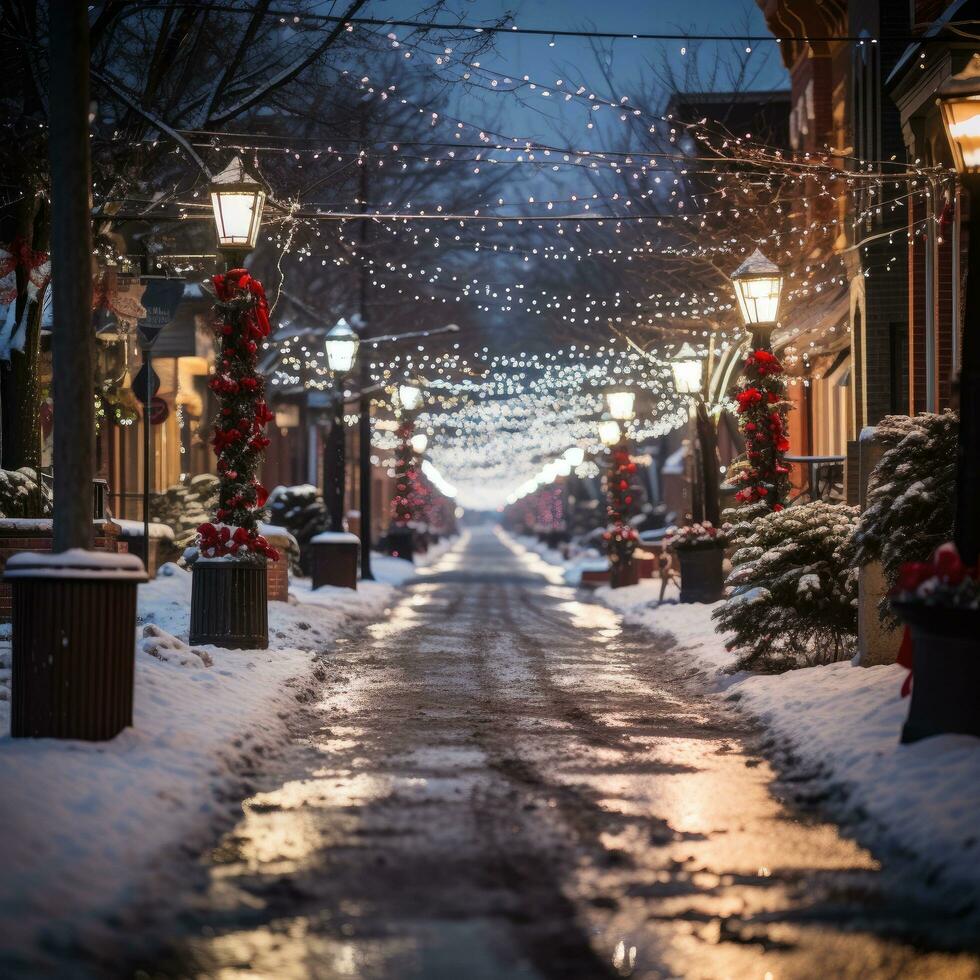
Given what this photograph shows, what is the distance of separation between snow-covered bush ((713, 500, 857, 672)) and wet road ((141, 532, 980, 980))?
1.75 m

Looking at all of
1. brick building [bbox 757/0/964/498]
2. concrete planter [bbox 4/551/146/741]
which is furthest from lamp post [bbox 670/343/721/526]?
concrete planter [bbox 4/551/146/741]

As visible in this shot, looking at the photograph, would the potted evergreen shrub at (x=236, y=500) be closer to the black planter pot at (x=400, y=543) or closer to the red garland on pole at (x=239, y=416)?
the red garland on pole at (x=239, y=416)

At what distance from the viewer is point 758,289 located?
61.1 feet

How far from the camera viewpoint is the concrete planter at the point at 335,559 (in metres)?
28.1

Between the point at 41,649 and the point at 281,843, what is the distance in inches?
90.8

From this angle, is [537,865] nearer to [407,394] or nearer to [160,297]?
[160,297]

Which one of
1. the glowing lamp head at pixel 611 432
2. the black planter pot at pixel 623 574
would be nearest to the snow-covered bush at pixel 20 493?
the black planter pot at pixel 623 574

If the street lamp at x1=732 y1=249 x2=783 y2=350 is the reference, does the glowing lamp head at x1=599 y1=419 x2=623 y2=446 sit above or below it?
below

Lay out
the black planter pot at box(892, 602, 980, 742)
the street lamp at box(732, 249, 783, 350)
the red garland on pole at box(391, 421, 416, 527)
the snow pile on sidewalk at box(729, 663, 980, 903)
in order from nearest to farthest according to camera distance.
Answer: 1. the snow pile on sidewalk at box(729, 663, 980, 903)
2. the black planter pot at box(892, 602, 980, 742)
3. the street lamp at box(732, 249, 783, 350)
4. the red garland on pole at box(391, 421, 416, 527)

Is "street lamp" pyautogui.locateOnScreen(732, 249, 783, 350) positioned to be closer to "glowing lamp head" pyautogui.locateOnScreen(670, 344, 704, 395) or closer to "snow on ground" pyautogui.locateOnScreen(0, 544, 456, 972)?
"snow on ground" pyautogui.locateOnScreen(0, 544, 456, 972)

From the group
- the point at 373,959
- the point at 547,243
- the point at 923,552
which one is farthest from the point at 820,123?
the point at 373,959

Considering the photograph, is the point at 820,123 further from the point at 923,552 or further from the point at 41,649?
the point at 41,649

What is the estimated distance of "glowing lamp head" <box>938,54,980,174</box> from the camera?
10.3m

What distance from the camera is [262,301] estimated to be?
662 inches
